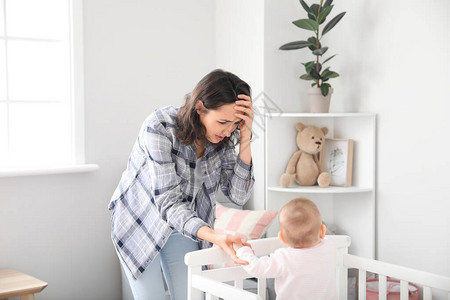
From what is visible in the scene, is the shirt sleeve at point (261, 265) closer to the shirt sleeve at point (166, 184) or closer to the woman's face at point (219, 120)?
the shirt sleeve at point (166, 184)

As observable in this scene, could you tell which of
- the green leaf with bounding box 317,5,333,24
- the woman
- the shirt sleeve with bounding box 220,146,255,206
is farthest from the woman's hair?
the green leaf with bounding box 317,5,333,24

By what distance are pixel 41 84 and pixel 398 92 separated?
1785 mm

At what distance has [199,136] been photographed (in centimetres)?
172

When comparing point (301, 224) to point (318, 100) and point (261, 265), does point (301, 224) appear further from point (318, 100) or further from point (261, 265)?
point (318, 100)

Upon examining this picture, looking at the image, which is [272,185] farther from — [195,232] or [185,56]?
[195,232]

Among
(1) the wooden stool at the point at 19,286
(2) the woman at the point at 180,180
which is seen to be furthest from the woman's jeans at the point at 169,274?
(1) the wooden stool at the point at 19,286

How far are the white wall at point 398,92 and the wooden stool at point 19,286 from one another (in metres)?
1.48

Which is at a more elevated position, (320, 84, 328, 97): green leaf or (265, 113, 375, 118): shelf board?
(320, 84, 328, 97): green leaf

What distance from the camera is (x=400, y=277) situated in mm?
1662

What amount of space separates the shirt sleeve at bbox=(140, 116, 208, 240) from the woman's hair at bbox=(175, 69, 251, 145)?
59 millimetres

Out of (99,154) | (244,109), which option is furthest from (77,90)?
(244,109)

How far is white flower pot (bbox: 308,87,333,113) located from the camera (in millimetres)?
2832

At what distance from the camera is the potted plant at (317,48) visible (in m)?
2.74

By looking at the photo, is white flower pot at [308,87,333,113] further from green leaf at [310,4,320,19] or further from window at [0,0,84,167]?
window at [0,0,84,167]
